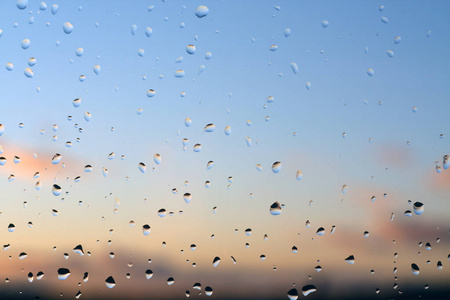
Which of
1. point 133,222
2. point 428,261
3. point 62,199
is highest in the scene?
point 62,199

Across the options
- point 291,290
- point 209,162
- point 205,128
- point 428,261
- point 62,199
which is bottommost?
point 291,290

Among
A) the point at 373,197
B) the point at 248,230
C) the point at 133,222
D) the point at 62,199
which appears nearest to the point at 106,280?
the point at 133,222

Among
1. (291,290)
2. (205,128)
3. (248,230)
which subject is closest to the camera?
(291,290)

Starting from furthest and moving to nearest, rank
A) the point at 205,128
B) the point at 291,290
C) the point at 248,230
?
1. the point at 248,230
2. the point at 205,128
3. the point at 291,290

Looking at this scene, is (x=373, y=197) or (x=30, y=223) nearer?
(x=30, y=223)

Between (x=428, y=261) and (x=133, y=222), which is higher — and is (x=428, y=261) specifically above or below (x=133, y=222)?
below

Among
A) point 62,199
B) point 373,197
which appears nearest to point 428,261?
point 373,197

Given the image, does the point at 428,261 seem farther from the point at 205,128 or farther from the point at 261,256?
the point at 205,128

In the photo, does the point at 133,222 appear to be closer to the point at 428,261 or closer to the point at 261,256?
the point at 261,256

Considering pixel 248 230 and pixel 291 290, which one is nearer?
pixel 291 290
